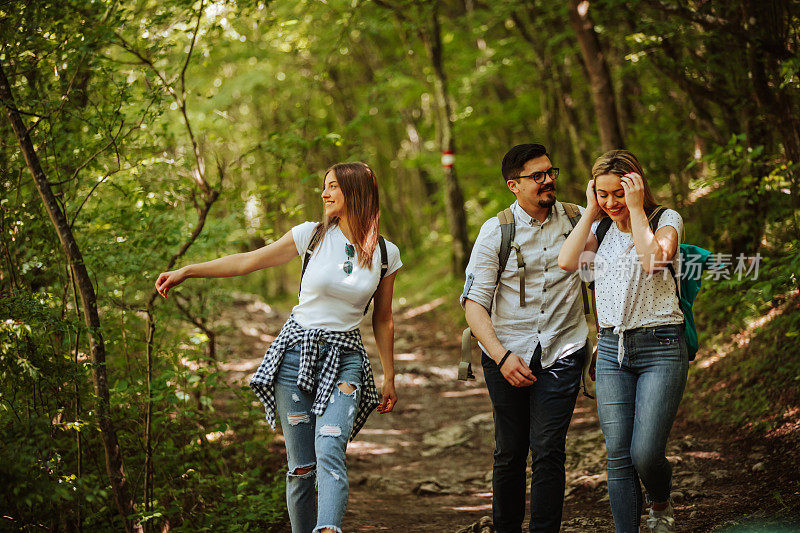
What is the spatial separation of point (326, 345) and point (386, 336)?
0.46 m

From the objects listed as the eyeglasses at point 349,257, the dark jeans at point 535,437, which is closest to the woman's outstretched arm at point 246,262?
the eyeglasses at point 349,257

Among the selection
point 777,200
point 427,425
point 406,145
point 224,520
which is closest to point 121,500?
point 224,520

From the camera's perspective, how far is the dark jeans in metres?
3.69

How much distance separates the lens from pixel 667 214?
3.54 meters

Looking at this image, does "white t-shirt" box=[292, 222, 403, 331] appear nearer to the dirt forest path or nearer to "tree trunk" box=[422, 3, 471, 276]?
the dirt forest path

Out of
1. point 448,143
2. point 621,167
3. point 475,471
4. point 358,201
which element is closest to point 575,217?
point 621,167

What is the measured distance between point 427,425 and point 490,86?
40.7ft

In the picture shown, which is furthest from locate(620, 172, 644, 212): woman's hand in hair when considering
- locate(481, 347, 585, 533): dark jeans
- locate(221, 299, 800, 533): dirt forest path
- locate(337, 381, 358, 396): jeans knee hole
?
locate(221, 299, 800, 533): dirt forest path

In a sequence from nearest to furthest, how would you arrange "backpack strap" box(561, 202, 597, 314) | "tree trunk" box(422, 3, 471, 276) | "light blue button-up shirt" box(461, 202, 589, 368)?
"light blue button-up shirt" box(461, 202, 589, 368)
"backpack strap" box(561, 202, 597, 314)
"tree trunk" box(422, 3, 471, 276)

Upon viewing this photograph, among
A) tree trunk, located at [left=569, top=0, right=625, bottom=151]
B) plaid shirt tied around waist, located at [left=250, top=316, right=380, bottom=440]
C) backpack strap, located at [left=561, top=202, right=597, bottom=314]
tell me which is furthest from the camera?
tree trunk, located at [left=569, top=0, right=625, bottom=151]

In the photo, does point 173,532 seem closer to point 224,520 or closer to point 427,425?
point 224,520

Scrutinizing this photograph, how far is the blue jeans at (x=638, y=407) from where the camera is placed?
339 cm

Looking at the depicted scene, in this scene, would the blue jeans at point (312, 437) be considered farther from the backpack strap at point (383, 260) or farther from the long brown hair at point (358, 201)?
the long brown hair at point (358, 201)

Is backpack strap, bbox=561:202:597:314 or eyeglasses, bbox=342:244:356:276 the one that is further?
backpack strap, bbox=561:202:597:314
